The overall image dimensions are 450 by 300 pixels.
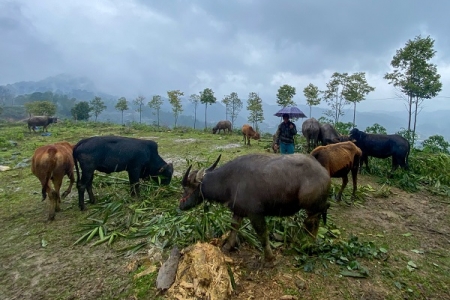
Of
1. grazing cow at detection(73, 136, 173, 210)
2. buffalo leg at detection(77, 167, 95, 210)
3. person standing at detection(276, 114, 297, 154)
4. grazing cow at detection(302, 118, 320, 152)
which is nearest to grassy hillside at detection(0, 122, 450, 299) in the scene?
buffalo leg at detection(77, 167, 95, 210)

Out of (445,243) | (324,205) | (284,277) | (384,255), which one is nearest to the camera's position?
(284,277)

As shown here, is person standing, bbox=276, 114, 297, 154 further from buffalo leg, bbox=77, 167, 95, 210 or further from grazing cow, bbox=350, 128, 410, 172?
buffalo leg, bbox=77, 167, 95, 210

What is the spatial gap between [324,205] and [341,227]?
200 cm

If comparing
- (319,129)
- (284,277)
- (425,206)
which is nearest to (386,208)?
(425,206)

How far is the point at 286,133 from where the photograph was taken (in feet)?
30.1

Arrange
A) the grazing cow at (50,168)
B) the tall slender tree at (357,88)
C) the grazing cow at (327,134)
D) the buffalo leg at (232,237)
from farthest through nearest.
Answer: the tall slender tree at (357,88)
the grazing cow at (327,134)
the grazing cow at (50,168)
the buffalo leg at (232,237)

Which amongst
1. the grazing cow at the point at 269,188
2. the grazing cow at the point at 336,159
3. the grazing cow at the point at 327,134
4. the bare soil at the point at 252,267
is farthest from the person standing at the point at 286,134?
the grazing cow at the point at 269,188

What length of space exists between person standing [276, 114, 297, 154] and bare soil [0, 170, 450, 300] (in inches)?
120

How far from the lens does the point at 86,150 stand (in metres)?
6.72

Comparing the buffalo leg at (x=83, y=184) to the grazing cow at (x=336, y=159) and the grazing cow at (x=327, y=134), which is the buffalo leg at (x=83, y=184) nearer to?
the grazing cow at (x=336, y=159)

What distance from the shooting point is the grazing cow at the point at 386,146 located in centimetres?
1014

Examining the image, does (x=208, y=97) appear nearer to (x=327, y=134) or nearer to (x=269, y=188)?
(x=327, y=134)

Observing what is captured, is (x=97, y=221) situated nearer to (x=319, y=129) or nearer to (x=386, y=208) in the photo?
(x=386, y=208)

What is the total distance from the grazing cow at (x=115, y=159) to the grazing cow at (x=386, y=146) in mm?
7217
